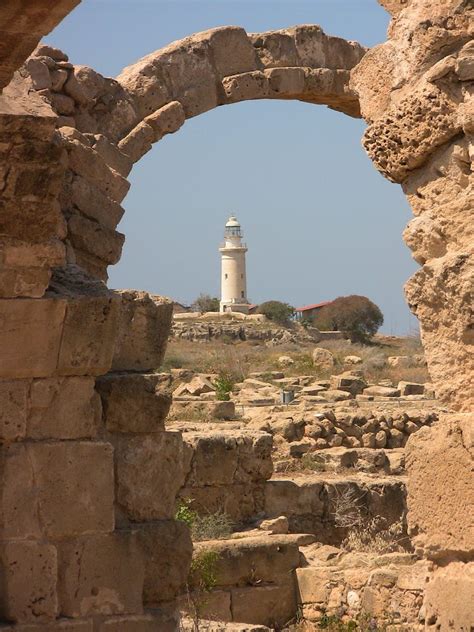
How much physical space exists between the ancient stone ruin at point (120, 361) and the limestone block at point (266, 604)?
0.89m

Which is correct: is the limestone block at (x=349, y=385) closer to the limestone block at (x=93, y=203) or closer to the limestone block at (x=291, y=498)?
the limestone block at (x=291, y=498)

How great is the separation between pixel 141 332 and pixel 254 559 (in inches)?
134

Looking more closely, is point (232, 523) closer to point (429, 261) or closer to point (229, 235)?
point (429, 261)

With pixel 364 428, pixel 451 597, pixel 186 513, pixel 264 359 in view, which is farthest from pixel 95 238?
pixel 264 359

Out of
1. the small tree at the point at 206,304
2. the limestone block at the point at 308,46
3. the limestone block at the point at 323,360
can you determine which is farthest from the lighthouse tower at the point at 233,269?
the limestone block at the point at 308,46

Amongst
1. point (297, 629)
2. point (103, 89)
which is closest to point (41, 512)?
point (297, 629)

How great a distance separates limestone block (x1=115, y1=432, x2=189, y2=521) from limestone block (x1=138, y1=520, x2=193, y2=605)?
90mm

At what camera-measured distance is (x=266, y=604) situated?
942 centimetres

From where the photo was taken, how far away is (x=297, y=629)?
907cm

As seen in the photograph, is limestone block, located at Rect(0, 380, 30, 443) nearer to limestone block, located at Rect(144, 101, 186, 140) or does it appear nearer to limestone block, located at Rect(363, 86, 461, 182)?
limestone block, located at Rect(363, 86, 461, 182)

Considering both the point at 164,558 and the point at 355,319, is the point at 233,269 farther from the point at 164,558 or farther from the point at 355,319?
the point at 164,558

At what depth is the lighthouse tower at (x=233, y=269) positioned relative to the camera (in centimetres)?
6881

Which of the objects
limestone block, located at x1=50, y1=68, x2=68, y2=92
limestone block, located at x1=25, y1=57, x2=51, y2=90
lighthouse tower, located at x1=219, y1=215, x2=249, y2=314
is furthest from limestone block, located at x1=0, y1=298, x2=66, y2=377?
lighthouse tower, located at x1=219, y1=215, x2=249, y2=314

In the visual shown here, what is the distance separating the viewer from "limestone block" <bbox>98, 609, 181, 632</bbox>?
18.8 feet
